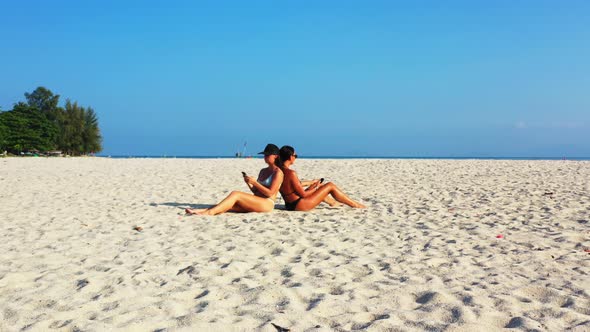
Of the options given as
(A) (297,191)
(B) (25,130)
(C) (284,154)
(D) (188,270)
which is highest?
(B) (25,130)

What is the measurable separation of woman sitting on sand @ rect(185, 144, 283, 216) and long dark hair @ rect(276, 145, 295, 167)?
2.8 inches

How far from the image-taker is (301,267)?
500 centimetres

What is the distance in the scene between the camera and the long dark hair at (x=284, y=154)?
8250 mm

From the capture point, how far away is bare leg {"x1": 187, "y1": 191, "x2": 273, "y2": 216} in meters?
8.35

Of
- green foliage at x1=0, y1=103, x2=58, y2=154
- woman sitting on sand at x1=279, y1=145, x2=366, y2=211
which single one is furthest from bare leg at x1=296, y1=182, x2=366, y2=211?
green foliage at x1=0, y1=103, x2=58, y2=154

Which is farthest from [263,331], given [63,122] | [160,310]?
[63,122]

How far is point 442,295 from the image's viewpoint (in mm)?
3975

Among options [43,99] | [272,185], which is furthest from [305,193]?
[43,99]

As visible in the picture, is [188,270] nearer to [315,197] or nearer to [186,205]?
[315,197]

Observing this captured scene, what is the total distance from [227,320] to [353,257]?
222cm

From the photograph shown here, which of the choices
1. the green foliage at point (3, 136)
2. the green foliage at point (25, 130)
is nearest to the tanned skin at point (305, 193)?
the green foliage at point (3, 136)

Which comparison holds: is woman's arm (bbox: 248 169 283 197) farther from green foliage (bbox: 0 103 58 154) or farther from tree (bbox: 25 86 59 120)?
tree (bbox: 25 86 59 120)

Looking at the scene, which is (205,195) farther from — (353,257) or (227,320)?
(227,320)

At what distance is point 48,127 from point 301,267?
67.8 meters
